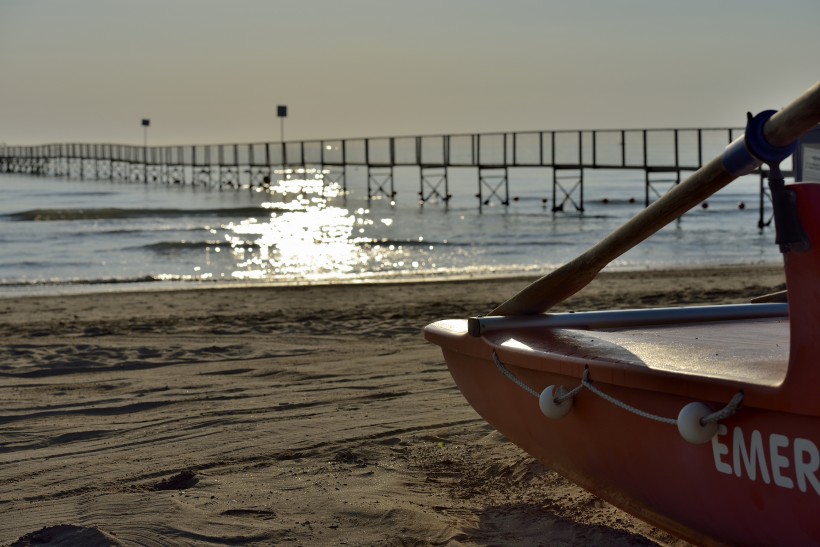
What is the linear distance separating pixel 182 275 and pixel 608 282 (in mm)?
6866

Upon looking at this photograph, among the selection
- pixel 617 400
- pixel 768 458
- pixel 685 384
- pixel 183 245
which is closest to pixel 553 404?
pixel 617 400

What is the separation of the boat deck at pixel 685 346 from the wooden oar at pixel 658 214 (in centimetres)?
16

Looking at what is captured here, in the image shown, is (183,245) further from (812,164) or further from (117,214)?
(812,164)

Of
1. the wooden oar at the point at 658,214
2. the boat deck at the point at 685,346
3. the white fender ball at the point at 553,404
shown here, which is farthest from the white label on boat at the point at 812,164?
the white fender ball at the point at 553,404

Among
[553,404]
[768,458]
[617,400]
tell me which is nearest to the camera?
[768,458]

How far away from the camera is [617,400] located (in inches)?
116

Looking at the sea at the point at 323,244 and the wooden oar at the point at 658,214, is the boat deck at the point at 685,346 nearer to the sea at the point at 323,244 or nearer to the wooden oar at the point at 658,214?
the wooden oar at the point at 658,214

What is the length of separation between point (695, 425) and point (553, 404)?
68 centimetres

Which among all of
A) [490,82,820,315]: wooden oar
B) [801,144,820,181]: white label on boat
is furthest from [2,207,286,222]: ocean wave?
[801,144,820,181]: white label on boat

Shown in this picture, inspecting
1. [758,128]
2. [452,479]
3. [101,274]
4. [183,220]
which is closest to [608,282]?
[101,274]

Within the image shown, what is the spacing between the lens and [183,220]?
31.5 meters

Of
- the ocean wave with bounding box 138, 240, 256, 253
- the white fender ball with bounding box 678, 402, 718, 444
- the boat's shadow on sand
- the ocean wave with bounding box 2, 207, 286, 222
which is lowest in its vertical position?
the boat's shadow on sand

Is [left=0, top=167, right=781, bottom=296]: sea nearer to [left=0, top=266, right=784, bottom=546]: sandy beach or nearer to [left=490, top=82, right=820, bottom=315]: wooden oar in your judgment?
[left=0, top=266, right=784, bottom=546]: sandy beach

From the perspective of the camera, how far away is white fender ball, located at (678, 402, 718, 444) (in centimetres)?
260
